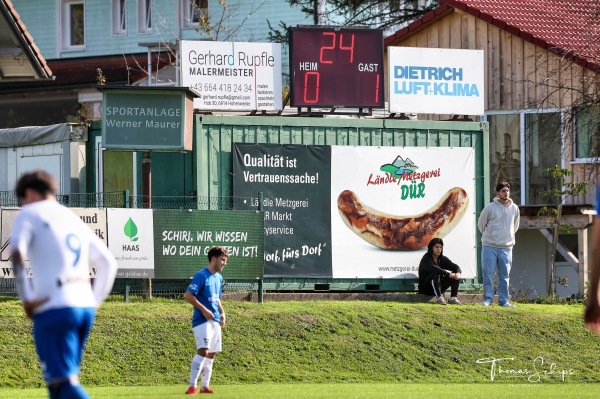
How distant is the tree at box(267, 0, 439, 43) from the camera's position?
41.3 meters

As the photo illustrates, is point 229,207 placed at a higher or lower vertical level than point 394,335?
higher

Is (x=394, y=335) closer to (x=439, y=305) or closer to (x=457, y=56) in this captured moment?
(x=439, y=305)

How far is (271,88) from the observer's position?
25812mm

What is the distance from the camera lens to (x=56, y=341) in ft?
31.4

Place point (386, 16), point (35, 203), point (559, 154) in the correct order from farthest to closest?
point (386, 16) → point (559, 154) → point (35, 203)

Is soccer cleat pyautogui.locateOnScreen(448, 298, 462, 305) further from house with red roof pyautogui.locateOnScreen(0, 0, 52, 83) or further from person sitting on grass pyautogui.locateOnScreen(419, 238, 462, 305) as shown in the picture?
house with red roof pyautogui.locateOnScreen(0, 0, 52, 83)

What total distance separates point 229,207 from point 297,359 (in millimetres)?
4633

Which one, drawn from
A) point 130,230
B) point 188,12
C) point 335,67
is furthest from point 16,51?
point 188,12

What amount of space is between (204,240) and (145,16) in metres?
27.4

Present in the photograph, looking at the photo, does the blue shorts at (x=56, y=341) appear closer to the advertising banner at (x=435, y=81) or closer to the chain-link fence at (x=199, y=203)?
the chain-link fence at (x=199, y=203)

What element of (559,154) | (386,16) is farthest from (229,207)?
(386,16)

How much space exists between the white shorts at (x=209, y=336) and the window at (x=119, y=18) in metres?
33.9

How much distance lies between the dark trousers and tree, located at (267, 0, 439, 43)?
17325mm

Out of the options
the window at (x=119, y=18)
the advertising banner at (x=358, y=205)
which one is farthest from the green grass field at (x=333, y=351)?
the window at (x=119, y=18)
